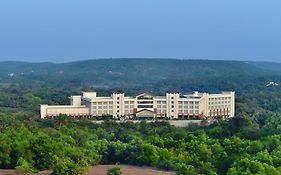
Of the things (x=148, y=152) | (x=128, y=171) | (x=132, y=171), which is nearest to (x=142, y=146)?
(x=148, y=152)

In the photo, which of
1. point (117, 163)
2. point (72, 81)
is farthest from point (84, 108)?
Answer: point (72, 81)

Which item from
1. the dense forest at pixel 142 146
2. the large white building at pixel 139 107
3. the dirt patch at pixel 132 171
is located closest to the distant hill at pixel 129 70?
the large white building at pixel 139 107

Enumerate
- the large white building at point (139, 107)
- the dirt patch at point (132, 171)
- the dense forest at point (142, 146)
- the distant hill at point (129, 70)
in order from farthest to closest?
the distant hill at point (129, 70) → the large white building at point (139, 107) → the dirt patch at point (132, 171) → the dense forest at point (142, 146)

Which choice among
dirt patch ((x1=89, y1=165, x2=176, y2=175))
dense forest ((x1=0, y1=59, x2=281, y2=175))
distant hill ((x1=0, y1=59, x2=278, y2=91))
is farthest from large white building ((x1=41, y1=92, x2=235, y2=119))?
distant hill ((x1=0, y1=59, x2=278, y2=91))

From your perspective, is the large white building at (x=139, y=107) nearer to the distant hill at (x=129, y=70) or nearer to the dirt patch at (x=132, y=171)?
the dirt patch at (x=132, y=171)

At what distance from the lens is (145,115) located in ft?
161

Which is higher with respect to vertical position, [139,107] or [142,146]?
[139,107]

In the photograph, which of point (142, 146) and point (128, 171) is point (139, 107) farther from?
point (128, 171)

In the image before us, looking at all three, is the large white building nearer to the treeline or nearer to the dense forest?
the dense forest

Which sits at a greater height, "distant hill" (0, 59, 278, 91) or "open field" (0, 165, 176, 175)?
"distant hill" (0, 59, 278, 91)

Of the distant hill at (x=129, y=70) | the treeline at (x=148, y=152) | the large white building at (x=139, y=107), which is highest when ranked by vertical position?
the distant hill at (x=129, y=70)

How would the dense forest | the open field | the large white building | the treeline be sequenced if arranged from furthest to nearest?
the large white building
the open field
the dense forest
the treeline

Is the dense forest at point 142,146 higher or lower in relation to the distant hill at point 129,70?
lower

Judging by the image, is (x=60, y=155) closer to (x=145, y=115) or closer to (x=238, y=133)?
(x=238, y=133)
